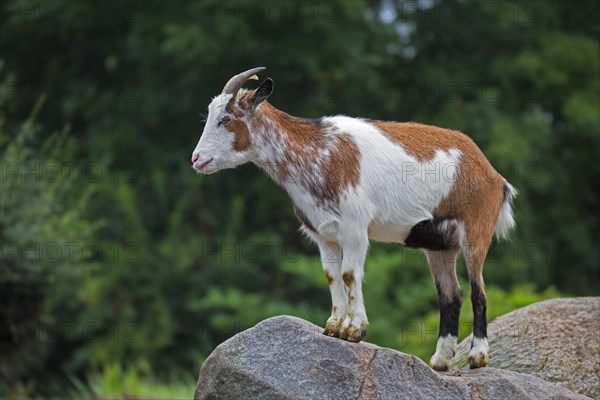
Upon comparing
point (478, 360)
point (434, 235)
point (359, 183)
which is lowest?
point (478, 360)

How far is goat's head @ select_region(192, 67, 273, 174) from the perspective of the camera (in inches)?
294

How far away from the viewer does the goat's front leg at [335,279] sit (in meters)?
7.62

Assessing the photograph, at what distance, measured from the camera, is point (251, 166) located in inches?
822

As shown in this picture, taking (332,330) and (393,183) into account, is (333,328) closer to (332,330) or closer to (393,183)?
(332,330)

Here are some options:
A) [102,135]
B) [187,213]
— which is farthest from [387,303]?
[102,135]

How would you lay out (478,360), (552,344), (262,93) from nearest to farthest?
(262,93) → (478,360) → (552,344)

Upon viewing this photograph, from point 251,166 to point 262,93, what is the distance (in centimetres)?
Result: 1346

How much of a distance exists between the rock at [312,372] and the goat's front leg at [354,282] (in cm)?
11

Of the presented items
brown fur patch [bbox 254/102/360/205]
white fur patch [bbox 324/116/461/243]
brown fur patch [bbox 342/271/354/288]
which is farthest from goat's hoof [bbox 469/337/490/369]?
brown fur patch [bbox 254/102/360/205]

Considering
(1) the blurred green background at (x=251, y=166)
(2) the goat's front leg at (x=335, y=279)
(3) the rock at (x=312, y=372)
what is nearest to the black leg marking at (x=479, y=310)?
(3) the rock at (x=312, y=372)

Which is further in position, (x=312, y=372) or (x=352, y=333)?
(x=352, y=333)

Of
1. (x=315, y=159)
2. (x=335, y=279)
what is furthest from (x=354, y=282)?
(x=315, y=159)

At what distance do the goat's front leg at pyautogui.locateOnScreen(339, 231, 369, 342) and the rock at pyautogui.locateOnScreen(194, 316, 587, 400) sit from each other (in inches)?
4.3

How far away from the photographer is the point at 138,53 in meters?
22.1
